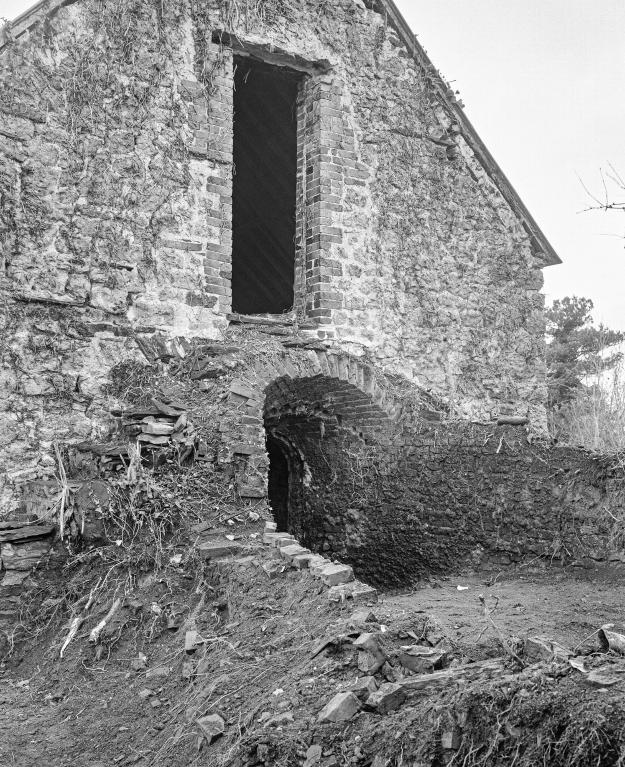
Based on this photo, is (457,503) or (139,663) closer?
(139,663)

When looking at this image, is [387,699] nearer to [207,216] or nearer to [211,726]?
[211,726]

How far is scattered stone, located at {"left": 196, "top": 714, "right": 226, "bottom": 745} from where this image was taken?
4.11 meters

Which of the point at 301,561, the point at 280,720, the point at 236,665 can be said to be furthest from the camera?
the point at 301,561

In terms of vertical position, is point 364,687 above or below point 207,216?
below

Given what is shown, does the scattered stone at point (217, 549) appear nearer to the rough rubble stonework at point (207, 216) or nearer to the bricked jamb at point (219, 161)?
the rough rubble stonework at point (207, 216)

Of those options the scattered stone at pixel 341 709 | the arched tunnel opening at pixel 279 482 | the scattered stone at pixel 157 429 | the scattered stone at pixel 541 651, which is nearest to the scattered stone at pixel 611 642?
the scattered stone at pixel 541 651

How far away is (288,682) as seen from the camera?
4289 mm

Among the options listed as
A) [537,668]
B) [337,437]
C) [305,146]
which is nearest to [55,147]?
[305,146]

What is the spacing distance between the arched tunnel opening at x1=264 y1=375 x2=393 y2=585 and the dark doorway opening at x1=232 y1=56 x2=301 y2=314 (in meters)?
2.39

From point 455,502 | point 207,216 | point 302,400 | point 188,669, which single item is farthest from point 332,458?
point 188,669

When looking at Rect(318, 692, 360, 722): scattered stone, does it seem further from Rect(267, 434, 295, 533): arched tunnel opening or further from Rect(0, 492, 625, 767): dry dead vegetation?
Rect(267, 434, 295, 533): arched tunnel opening

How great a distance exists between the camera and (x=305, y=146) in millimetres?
8922

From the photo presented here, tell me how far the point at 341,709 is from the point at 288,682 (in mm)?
641

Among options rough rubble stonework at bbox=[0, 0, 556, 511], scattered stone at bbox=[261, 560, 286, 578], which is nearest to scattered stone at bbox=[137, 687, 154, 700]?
scattered stone at bbox=[261, 560, 286, 578]
